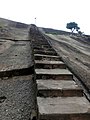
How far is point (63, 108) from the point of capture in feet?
13.9

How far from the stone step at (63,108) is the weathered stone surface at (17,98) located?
628mm

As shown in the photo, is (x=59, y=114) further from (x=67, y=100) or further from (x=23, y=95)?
(x=23, y=95)

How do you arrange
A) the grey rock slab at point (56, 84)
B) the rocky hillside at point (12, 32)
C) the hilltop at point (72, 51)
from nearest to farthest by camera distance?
the grey rock slab at point (56, 84) → the hilltop at point (72, 51) → the rocky hillside at point (12, 32)

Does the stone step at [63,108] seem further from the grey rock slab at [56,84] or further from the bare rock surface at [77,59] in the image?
the bare rock surface at [77,59]

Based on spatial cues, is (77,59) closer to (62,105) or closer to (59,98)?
(59,98)

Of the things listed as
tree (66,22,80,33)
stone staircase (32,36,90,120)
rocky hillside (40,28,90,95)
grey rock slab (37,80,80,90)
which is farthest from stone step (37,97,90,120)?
tree (66,22,80,33)

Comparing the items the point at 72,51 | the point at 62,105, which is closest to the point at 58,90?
the point at 62,105

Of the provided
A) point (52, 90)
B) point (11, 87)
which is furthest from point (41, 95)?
point (11, 87)

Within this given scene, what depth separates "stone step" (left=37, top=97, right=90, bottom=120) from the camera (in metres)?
3.98

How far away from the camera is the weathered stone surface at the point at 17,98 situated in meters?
4.96

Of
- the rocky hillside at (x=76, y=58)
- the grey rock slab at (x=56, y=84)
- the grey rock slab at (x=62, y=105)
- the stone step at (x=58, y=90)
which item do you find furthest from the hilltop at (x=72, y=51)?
the grey rock slab at (x=62, y=105)

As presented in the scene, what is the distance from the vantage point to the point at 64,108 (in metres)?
4.25

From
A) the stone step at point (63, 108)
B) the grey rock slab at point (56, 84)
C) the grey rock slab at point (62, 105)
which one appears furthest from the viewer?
the grey rock slab at point (56, 84)

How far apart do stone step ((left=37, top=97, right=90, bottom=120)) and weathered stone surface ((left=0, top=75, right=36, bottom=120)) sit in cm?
63
